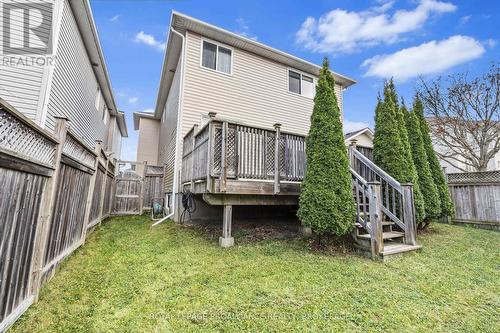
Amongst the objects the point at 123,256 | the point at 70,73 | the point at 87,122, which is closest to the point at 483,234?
the point at 123,256

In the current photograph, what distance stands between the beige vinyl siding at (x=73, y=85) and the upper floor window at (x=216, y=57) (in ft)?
12.8

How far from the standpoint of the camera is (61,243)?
3.43 meters

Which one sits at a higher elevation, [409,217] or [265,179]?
[265,179]

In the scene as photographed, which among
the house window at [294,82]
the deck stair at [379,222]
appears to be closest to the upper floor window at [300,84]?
the house window at [294,82]

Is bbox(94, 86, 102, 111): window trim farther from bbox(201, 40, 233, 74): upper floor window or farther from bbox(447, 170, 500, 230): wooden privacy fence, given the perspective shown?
bbox(447, 170, 500, 230): wooden privacy fence

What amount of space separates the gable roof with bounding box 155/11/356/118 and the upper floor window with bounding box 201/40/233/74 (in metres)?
0.27

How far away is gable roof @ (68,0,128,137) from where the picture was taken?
23.0ft

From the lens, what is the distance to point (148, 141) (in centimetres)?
1567

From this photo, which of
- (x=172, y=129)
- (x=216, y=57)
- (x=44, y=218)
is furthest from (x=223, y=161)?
(x=172, y=129)

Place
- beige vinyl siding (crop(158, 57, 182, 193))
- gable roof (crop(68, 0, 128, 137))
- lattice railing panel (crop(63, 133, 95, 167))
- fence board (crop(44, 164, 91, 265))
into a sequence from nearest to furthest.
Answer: fence board (crop(44, 164, 91, 265)), lattice railing panel (crop(63, 133, 95, 167)), gable roof (crop(68, 0, 128, 137)), beige vinyl siding (crop(158, 57, 182, 193))

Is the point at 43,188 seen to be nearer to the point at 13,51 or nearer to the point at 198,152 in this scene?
the point at 198,152

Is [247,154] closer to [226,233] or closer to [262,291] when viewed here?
[226,233]

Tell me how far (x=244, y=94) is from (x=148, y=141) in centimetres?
907

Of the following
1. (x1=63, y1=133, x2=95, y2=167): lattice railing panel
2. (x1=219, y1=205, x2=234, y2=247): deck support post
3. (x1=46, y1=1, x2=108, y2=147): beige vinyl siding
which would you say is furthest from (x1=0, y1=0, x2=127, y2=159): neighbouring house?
(x1=219, y1=205, x2=234, y2=247): deck support post
